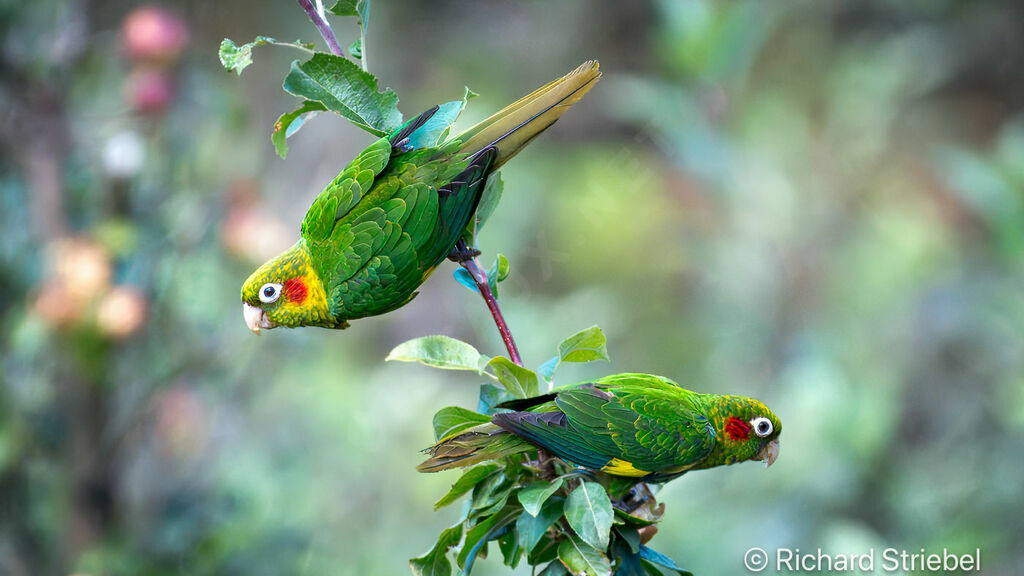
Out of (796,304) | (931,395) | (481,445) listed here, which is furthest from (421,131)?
(931,395)

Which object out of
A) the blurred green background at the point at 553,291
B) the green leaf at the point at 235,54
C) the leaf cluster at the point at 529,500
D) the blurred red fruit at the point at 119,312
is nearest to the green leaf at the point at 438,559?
the leaf cluster at the point at 529,500

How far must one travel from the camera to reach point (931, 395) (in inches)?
94.4

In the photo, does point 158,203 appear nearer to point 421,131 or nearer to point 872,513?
point 421,131

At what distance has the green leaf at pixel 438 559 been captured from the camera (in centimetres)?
59

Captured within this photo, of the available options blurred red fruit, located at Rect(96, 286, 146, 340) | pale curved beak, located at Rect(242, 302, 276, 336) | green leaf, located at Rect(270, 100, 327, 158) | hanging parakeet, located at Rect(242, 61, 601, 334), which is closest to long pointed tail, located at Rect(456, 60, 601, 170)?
hanging parakeet, located at Rect(242, 61, 601, 334)

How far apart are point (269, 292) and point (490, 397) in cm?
20

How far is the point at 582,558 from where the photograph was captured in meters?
0.53

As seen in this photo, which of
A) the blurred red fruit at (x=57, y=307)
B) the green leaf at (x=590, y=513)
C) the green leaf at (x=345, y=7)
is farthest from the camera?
the blurred red fruit at (x=57, y=307)

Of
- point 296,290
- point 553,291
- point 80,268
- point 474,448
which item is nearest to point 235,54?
point 296,290

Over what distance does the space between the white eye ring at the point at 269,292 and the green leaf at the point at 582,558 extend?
0.29 meters

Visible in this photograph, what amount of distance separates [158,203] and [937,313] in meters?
2.16

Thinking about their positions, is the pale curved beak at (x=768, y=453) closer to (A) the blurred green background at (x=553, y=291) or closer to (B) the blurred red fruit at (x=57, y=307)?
(A) the blurred green background at (x=553, y=291)

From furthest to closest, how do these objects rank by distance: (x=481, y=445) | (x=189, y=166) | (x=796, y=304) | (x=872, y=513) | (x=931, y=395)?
1. (x=931, y=395)
2. (x=796, y=304)
3. (x=872, y=513)
4. (x=189, y=166)
5. (x=481, y=445)

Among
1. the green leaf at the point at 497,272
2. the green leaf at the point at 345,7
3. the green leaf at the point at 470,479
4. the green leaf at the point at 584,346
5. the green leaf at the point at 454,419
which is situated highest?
the green leaf at the point at 345,7
